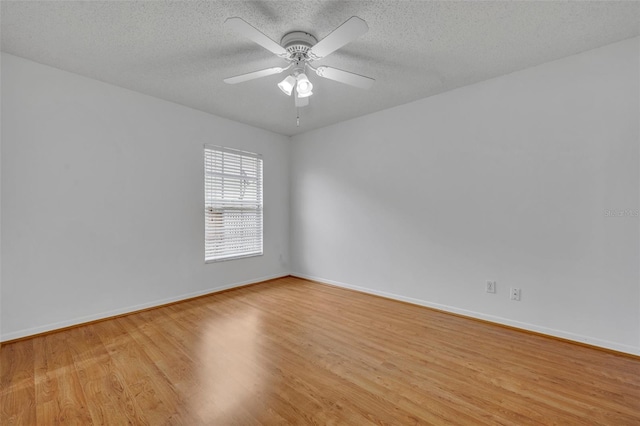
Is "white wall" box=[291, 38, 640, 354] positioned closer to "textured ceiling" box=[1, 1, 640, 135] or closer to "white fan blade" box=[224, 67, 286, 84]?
"textured ceiling" box=[1, 1, 640, 135]

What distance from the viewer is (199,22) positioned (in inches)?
82.0

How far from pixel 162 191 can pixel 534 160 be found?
4.16 metres

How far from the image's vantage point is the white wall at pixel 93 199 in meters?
2.56

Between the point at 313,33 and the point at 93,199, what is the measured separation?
280 cm

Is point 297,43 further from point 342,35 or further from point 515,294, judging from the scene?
point 515,294

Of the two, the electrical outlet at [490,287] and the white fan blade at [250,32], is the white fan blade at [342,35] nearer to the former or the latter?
the white fan blade at [250,32]

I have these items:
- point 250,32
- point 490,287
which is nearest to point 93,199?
point 250,32

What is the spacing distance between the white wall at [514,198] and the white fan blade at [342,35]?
193 centimetres

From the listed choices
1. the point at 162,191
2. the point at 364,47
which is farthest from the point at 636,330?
the point at 162,191

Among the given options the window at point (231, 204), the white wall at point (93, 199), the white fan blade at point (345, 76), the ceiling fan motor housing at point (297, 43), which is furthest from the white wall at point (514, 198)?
the white wall at point (93, 199)

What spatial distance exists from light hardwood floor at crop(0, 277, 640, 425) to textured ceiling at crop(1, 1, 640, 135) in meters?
2.59

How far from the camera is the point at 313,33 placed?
7.15 ft

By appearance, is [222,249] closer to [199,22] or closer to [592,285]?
[199,22]

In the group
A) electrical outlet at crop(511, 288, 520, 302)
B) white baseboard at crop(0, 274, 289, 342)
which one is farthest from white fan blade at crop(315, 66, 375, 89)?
white baseboard at crop(0, 274, 289, 342)
